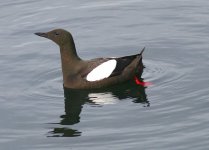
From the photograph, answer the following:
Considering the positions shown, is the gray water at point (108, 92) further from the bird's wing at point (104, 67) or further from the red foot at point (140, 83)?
the bird's wing at point (104, 67)

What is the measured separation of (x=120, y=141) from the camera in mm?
11094

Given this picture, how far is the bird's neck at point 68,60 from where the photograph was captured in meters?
13.7

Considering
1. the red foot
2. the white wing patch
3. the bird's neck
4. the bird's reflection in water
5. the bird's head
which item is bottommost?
the bird's reflection in water

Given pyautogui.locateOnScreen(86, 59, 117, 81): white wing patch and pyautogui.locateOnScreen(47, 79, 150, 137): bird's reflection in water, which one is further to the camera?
pyautogui.locateOnScreen(86, 59, 117, 81): white wing patch

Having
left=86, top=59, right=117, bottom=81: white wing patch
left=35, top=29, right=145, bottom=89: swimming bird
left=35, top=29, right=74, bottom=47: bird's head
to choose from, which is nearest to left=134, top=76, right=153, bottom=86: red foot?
left=35, top=29, right=145, bottom=89: swimming bird

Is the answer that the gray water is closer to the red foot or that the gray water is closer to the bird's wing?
the red foot

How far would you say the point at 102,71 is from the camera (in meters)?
13.6

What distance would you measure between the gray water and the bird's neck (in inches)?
12.7

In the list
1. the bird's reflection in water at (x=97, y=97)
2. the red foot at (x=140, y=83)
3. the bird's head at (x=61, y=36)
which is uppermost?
the bird's head at (x=61, y=36)

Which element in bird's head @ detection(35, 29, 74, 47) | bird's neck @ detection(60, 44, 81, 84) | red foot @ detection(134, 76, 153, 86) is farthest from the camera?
bird's head @ detection(35, 29, 74, 47)

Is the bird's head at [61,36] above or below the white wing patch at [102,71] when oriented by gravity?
above

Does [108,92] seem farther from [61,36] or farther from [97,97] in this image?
[61,36]

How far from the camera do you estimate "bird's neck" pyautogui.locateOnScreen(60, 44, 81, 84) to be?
13.7m

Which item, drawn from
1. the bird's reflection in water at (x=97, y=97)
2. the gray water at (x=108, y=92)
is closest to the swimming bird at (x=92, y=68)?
the bird's reflection in water at (x=97, y=97)
